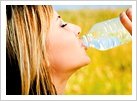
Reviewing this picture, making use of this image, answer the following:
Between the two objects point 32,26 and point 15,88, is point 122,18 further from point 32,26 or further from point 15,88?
point 15,88

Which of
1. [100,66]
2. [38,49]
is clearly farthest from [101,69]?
[38,49]

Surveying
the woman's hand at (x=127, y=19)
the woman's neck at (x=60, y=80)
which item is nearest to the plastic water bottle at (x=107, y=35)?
the woman's hand at (x=127, y=19)

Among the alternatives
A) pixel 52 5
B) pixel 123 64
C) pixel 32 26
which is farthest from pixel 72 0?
pixel 123 64

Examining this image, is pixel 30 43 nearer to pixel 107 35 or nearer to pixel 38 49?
pixel 38 49

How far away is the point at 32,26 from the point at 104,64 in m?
0.33

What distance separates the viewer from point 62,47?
1.67 metres

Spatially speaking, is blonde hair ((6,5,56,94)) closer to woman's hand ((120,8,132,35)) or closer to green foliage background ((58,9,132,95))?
green foliage background ((58,9,132,95))

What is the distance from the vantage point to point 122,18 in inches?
65.7

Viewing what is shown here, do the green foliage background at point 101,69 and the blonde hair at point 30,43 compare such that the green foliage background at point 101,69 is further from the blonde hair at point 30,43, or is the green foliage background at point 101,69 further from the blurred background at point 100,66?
the blonde hair at point 30,43

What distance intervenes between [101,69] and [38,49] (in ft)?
0.93

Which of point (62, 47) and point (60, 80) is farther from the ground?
point (62, 47)

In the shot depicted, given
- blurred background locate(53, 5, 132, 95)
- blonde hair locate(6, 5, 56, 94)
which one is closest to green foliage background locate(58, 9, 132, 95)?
blurred background locate(53, 5, 132, 95)

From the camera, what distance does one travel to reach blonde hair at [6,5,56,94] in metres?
1.64

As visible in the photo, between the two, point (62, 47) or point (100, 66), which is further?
point (100, 66)
